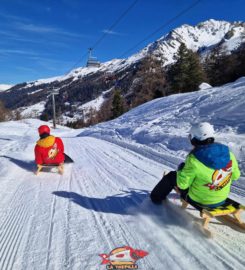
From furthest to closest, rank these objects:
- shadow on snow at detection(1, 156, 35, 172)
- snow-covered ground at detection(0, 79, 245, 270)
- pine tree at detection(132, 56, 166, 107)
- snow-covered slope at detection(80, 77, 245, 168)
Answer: pine tree at detection(132, 56, 166, 107) < snow-covered slope at detection(80, 77, 245, 168) < shadow on snow at detection(1, 156, 35, 172) < snow-covered ground at detection(0, 79, 245, 270)

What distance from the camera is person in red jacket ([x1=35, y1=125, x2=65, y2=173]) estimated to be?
25.2ft

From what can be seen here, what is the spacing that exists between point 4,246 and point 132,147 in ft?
26.6

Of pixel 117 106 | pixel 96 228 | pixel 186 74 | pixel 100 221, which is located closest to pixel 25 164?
pixel 100 221

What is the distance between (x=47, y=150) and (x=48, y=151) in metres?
0.04

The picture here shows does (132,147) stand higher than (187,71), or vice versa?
(187,71)

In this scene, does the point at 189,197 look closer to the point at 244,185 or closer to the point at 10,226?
the point at 244,185

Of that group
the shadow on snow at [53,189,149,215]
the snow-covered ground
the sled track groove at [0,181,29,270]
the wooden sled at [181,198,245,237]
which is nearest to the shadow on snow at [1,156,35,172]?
the snow-covered ground

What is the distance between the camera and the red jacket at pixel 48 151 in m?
7.68

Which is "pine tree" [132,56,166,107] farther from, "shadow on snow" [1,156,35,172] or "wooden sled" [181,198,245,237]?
"wooden sled" [181,198,245,237]

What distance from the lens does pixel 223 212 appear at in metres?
3.96

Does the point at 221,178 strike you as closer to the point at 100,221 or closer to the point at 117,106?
the point at 100,221

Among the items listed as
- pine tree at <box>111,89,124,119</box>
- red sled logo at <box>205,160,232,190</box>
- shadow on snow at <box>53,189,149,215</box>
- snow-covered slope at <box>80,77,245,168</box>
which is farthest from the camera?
pine tree at <box>111,89,124,119</box>

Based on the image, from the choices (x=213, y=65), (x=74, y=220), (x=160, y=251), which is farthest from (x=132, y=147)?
(x=213, y=65)

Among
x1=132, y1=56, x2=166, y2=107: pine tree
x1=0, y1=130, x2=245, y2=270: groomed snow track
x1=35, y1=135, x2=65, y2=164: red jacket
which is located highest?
x1=132, y1=56, x2=166, y2=107: pine tree
